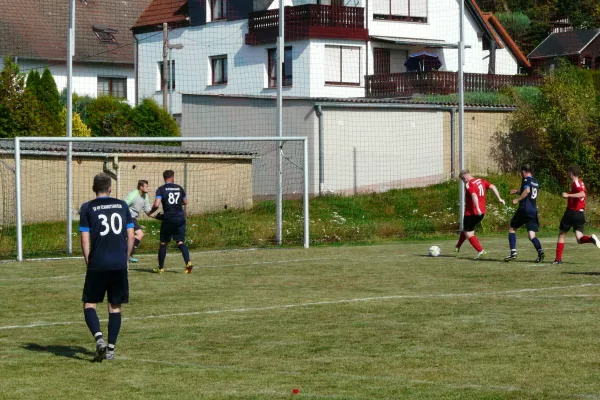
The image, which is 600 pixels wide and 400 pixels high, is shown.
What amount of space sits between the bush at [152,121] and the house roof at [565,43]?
29.5 m

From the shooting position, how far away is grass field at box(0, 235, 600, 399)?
30.5ft

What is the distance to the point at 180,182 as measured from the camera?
109ft

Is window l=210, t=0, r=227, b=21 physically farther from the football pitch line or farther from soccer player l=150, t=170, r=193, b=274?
the football pitch line

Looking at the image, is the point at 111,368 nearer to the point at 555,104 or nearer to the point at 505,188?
the point at 505,188

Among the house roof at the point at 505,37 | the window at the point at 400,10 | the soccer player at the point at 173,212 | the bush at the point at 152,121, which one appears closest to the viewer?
the soccer player at the point at 173,212

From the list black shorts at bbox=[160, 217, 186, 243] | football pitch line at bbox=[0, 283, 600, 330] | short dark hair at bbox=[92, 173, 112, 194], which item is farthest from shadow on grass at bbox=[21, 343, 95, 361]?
black shorts at bbox=[160, 217, 186, 243]

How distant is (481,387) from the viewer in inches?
356

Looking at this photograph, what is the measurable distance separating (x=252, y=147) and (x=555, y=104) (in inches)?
413

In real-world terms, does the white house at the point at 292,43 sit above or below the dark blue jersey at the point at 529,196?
above

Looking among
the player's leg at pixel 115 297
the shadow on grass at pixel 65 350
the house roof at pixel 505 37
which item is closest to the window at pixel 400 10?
the house roof at pixel 505 37

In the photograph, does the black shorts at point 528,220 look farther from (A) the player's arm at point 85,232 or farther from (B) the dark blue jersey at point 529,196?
(A) the player's arm at point 85,232

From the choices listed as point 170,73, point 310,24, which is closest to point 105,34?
point 170,73

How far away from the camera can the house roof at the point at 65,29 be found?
53.6 meters

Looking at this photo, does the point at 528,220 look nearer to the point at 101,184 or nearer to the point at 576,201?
the point at 576,201
